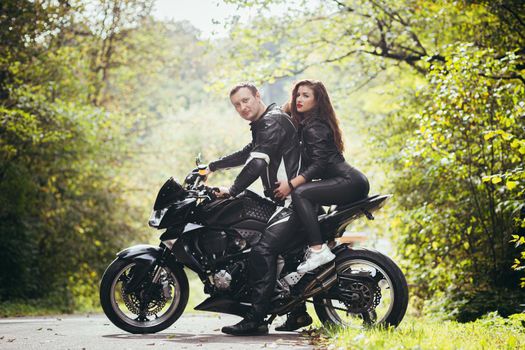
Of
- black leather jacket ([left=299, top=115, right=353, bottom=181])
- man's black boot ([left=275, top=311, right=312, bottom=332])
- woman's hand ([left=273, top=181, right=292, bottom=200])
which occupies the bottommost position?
man's black boot ([left=275, top=311, right=312, bottom=332])

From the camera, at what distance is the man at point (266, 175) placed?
626 centimetres

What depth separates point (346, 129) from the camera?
20.5 meters

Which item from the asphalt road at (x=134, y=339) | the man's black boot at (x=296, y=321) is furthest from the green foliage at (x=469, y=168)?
the asphalt road at (x=134, y=339)

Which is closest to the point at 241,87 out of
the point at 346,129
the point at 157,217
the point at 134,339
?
the point at 157,217

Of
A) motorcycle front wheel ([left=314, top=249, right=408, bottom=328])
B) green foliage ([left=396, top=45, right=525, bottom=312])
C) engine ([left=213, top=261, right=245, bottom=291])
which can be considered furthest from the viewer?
green foliage ([left=396, top=45, right=525, bottom=312])

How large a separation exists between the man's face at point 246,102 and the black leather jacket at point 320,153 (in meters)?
0.48

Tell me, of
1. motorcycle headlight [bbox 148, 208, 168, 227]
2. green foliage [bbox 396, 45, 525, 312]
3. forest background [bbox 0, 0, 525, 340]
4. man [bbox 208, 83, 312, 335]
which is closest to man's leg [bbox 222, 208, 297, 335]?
man [bbox 208, 83, 312, 335]

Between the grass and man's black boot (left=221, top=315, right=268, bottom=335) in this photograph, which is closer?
the grass

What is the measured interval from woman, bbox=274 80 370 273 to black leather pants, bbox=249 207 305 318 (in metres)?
0.17

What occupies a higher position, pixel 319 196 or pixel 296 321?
pixel 319 196

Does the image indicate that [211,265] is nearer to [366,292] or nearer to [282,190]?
[282,190]

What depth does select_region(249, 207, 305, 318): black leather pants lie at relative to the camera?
624cm

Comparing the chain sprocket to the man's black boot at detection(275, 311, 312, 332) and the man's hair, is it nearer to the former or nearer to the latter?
the man's black boot at detection(275, 311, 312, 332)

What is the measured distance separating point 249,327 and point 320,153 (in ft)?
5.42
